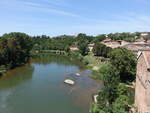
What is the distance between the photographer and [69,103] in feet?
62.0

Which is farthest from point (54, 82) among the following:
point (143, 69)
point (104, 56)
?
point (104, 56)

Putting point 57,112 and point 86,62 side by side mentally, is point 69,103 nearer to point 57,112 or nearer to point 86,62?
point 57,112

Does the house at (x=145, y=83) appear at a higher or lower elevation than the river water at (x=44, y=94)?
higher

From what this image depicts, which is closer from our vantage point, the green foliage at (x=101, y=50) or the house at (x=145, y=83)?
the house at (x=145, y=83)

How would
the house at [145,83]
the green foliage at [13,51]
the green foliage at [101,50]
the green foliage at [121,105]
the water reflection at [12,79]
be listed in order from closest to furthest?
1. the house at [145,83]
2. the green foliage at [121,105]
3. the water reflection at [12,79]
4. the green foliage at [13,51]
5. the green foliage at [101,50]

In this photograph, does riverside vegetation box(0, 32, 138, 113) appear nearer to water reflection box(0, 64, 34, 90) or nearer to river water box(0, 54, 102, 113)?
water reflection box(0, 64, 34, 90)

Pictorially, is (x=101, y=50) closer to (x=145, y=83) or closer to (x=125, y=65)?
(x=125, y=65)

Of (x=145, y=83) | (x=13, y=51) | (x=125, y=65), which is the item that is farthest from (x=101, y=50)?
(x=145, y=83)

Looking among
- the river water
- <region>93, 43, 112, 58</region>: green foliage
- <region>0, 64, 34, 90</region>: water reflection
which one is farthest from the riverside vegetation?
the river water

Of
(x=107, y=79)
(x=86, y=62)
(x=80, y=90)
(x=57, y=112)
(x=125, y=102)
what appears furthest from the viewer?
(x=86, y=62)

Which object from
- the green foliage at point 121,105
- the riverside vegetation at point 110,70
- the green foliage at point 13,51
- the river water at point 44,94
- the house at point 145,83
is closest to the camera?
the house at point 145,83

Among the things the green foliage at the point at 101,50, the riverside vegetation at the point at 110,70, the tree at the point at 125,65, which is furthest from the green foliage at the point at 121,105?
the green foliage at the point at 101,50

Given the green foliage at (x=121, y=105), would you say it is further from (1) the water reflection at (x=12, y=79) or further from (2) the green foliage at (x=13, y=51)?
(2) the green foliage at (x=13, y=51)

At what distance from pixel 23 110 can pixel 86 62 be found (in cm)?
2841
